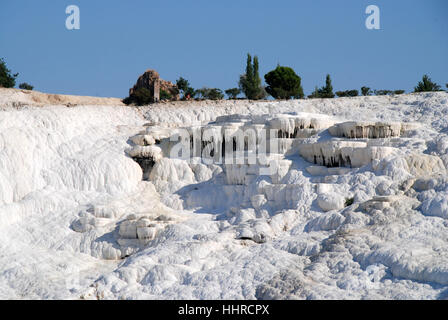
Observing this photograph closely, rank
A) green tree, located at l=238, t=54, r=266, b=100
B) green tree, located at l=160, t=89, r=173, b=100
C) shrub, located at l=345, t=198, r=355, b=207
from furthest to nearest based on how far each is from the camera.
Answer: green tree, located at l=160, t=89, r=173, b=100 < green tree, located at l=238, t=54, r=266, b=100 < shrub, located at l=345, t=198, r=355, b=207

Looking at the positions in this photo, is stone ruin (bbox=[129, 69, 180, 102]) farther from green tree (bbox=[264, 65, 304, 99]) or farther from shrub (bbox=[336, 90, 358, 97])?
shrub (bbox=[336, 90, 358, 97])

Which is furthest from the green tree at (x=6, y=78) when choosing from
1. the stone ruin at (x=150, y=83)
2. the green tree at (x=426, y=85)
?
the green tree at (x=426, y=85)

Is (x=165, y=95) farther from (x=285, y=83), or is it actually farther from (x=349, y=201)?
(x=349, y=201)

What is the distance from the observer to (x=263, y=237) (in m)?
24.0

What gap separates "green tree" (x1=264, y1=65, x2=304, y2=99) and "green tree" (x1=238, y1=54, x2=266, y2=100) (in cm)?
63

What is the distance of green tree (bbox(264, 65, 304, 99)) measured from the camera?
144 ft

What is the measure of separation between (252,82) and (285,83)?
6.40 feet

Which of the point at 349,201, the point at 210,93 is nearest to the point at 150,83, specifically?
the point at 210,93

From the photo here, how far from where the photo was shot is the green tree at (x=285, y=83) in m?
44.0

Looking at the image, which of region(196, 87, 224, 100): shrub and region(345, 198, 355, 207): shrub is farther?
region(196, 87, 224, 100): shrub

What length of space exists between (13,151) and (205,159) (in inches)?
286

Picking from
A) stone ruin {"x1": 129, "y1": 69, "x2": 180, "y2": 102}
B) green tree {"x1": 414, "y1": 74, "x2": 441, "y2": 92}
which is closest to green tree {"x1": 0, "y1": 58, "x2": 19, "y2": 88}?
stone ruin {"x1": 129, "y1": 69, "x2": 180, "y2": 102}

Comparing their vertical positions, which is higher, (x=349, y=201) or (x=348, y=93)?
(x=348, y=93)

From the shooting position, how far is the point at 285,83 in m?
44.2
